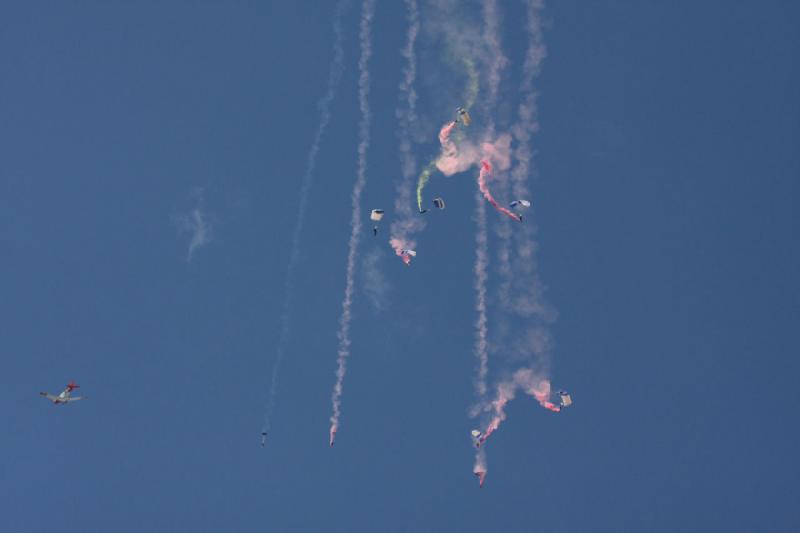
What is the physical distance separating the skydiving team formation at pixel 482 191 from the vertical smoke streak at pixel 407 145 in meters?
0.04

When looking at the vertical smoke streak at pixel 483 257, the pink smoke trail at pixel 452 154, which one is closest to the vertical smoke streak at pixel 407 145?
the pink smoke trail at pixel 452 154

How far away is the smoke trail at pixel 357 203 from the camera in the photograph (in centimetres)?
4912

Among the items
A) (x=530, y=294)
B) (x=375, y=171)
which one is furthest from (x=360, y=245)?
(x=530, y=294)

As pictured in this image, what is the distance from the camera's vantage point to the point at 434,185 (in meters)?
49.4

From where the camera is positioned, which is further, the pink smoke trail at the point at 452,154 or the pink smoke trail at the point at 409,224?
the pink smoke trail at the point at 409,224

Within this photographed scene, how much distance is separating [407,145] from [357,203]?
2.79m

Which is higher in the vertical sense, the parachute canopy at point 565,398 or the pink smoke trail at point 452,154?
the pink smoke trail at point 452,154

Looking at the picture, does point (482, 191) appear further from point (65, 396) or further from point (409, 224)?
point (65, 396)

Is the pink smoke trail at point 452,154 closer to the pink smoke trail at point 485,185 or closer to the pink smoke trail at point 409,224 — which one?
the pink smoke trail at point 409,224

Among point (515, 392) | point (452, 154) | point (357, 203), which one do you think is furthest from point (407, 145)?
point (515, 392)

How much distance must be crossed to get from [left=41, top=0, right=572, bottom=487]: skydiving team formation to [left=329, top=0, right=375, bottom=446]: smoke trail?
0.12 ft

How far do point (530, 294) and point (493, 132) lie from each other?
244 inches

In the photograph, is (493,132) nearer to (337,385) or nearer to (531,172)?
(531,172)

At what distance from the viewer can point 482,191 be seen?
48969mm
